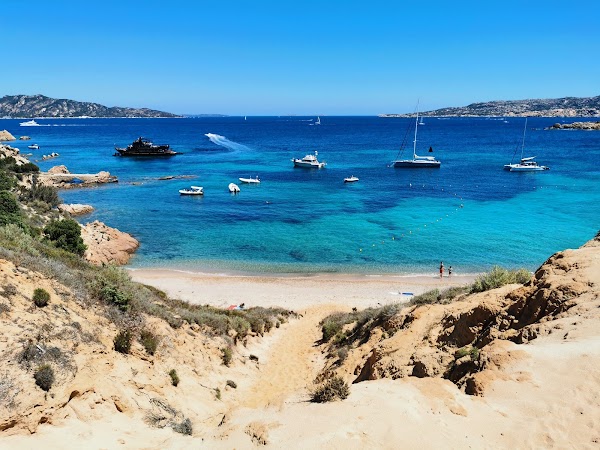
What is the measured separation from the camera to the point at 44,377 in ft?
27.2

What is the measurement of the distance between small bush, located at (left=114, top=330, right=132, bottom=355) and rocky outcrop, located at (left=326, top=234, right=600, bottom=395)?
252 inches

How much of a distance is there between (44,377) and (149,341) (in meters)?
3.35

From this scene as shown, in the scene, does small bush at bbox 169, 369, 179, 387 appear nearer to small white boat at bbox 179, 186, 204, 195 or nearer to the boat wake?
small white boat at bbox 179, 186, 204, 195

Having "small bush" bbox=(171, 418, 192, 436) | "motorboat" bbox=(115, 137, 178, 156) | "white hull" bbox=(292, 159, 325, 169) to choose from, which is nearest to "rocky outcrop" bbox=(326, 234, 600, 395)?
"small bush" bbox=(171, 418, 192, 436)

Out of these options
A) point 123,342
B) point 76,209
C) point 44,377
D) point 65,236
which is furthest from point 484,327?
point 76,209

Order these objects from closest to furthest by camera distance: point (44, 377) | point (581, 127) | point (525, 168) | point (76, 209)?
point (44, 377), point (76, 209), point (525, 168), point (581, 127)

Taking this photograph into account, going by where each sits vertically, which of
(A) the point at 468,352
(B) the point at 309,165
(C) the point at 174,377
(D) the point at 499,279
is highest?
(B) the point at 309,165

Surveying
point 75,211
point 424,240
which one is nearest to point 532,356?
point 424,240

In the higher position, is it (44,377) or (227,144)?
(227,144)

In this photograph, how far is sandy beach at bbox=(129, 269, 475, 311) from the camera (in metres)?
23.5

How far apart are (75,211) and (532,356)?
4277 cm

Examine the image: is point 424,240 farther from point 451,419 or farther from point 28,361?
point 28,361

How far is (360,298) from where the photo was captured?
2422cm

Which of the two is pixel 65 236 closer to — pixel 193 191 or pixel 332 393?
pixel 332 393
